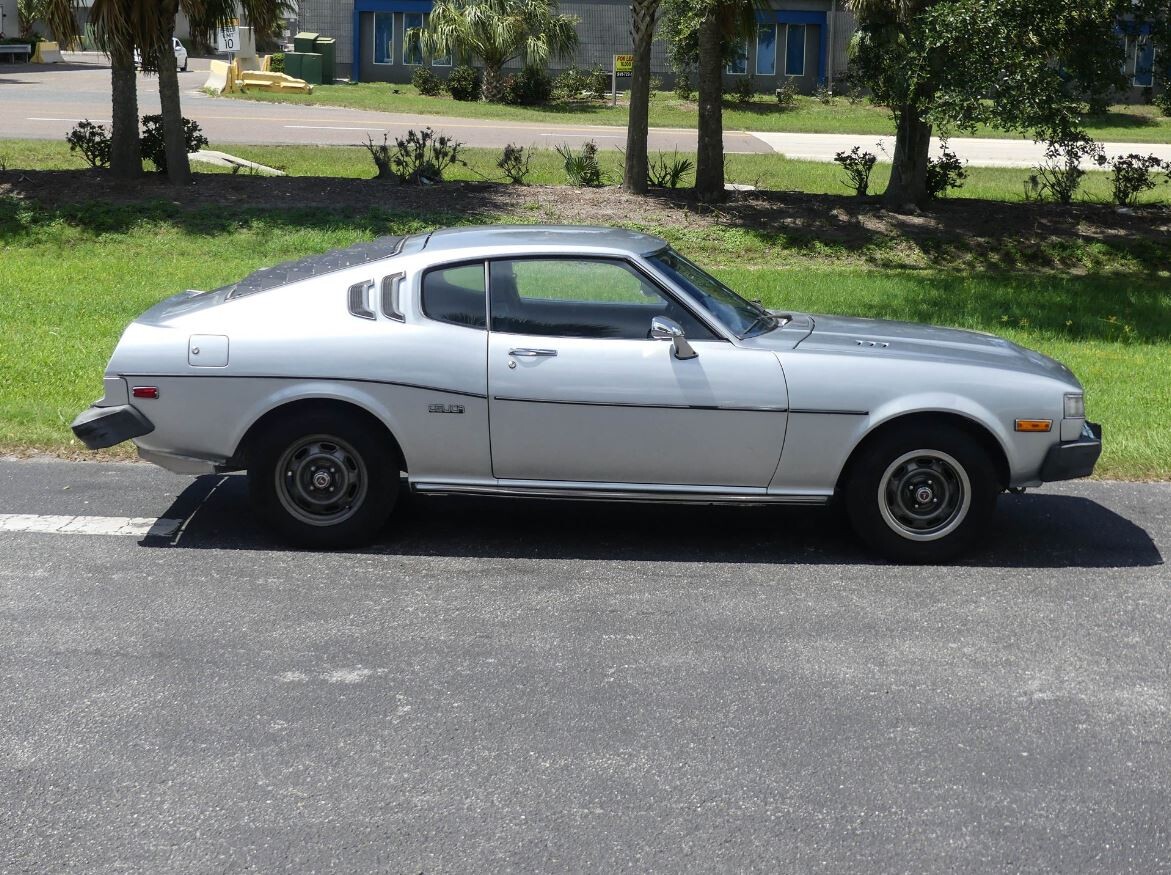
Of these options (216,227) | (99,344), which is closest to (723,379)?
(99,344)

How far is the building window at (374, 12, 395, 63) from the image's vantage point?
4428cm

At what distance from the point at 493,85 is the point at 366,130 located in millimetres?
9353

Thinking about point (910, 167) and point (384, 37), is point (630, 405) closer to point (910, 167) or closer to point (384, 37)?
point (910, 167)

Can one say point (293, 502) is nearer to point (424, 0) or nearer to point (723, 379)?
point (723, 379)

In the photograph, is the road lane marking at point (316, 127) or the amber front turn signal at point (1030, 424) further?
the road lane marking at point (316, 127)

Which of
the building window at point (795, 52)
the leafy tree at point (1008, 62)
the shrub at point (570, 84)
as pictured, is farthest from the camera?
the building window at point (795, 52)

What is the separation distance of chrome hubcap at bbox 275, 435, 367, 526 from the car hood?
205cm

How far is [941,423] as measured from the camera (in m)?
6.27

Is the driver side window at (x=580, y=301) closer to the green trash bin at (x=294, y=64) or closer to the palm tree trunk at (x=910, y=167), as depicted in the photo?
the palm tree trunk at (x=910, y=167)

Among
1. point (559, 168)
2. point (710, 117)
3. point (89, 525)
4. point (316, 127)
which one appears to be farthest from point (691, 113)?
point (89, 525)

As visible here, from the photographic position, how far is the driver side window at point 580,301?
636 cm

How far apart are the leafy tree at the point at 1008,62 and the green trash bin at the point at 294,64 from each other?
1153 inches

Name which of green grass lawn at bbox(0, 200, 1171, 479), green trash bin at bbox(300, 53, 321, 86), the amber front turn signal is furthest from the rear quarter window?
green trash bin at bbox(300, 53, 321, 86)

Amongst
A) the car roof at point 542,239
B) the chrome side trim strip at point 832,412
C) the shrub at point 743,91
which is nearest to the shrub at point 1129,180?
the car roof at point 542,239
